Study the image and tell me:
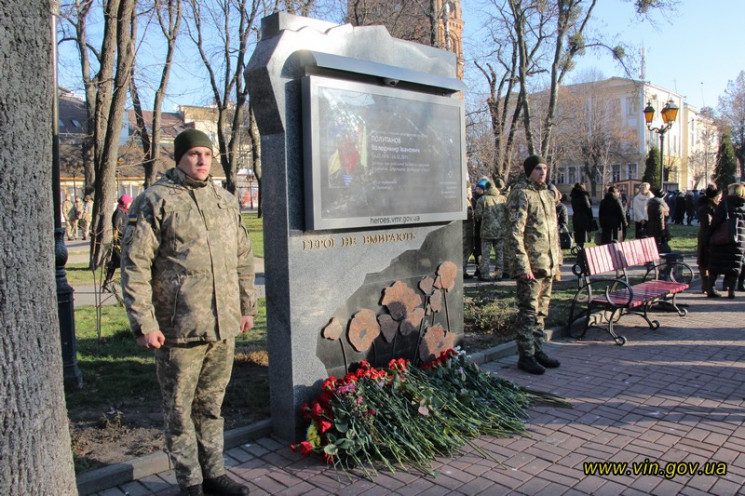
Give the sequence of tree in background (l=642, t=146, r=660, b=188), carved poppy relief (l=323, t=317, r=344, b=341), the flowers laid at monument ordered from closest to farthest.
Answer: the flowers laid at monument → carved poppy relief (l=323, t=317, r=344, b=341) → tree in background (l=642, t=146, r=660, b=188)

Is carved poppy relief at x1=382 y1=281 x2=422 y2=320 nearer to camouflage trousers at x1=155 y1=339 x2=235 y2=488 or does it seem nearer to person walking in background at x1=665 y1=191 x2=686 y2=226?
camouflage trousers at x1=155 y1=339 x2=235 y2=488

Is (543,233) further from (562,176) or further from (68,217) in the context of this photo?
(562,176)

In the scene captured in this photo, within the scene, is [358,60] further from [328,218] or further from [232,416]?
[232,416]

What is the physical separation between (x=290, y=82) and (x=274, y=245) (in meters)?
1.14

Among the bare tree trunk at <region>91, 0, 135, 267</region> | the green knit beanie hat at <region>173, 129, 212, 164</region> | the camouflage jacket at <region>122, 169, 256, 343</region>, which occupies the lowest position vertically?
the camouflage jacket at <region>122, 169, 256, 343</region>

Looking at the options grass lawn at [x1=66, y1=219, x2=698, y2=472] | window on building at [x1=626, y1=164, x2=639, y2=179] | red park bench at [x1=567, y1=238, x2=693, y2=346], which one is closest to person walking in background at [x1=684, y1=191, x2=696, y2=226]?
red park bench at [x1=567, y1=238, x2=693, y2=346]

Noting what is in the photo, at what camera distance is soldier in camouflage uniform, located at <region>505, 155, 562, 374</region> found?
5.68 m

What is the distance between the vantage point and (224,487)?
346cm

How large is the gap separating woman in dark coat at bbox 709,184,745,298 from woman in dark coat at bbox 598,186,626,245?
11.8 feet

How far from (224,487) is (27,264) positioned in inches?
70.8

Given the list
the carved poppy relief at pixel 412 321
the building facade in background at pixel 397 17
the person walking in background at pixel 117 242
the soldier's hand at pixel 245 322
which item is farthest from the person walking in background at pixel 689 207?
the soldier's hand at pixel 245 322

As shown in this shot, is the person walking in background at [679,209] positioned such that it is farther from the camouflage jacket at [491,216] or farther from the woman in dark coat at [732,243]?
the camouflage jacket at [491,216]

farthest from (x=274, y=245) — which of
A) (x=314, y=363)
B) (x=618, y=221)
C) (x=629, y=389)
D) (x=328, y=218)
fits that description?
(x=618, y=221)

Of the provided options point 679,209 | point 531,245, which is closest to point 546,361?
point 531,245
